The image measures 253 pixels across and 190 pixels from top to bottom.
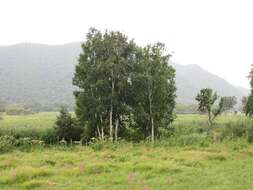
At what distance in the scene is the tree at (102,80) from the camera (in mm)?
36094

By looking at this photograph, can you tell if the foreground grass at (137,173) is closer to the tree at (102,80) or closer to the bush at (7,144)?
the bush at (7,144)

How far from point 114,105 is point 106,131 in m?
2.79

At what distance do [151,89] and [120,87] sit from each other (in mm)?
2914

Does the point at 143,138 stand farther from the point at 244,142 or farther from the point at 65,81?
the point at 65,81

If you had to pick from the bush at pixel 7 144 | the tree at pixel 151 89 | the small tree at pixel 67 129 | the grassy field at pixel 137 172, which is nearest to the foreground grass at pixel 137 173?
the grassy field at pixel 137 172

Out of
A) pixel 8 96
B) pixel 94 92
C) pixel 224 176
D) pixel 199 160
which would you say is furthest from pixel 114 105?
pixel 8 96

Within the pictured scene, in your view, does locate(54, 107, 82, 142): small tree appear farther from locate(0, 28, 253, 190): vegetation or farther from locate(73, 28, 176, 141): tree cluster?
locate(73, 28, 176, 141): tree cluster

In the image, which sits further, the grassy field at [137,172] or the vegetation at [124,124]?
the vegetation at [124,124]

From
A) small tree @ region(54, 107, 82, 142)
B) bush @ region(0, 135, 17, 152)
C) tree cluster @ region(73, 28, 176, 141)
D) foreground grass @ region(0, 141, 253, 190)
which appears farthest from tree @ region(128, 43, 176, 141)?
foreground grass @ region(0, 141, 253, 190)

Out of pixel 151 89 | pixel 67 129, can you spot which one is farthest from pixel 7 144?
pixel 151 89

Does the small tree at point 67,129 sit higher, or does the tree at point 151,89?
the tree at point 151,89

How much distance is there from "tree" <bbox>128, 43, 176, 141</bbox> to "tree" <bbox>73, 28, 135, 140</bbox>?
1.22 meters

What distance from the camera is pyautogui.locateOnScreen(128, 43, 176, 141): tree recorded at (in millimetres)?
35812

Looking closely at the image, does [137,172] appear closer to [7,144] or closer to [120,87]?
[7,144]
